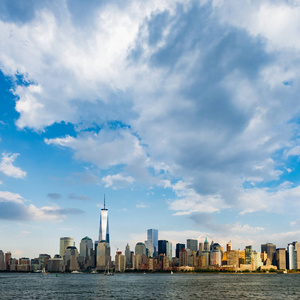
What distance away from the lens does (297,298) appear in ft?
420

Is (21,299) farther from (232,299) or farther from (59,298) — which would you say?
(232,299)

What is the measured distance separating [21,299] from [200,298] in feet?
196

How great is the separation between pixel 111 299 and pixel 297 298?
6363 cm

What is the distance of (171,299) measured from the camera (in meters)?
122

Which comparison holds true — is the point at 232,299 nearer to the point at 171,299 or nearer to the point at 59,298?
the point at 171,299

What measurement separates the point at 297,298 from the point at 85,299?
7211cm

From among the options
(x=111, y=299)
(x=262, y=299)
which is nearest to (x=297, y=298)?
(x=262, y=299)

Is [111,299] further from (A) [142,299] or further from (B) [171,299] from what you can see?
(B) [171,299]

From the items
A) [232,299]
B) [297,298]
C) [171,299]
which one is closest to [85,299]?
[171,299]

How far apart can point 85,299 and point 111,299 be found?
27.9 ft

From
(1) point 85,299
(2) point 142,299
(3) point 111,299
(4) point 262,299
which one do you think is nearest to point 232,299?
(4) point 262,299

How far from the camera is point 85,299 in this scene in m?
122

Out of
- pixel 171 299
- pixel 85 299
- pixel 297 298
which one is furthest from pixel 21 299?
pixel 297 298

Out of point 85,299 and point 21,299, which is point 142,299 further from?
point 21,299
